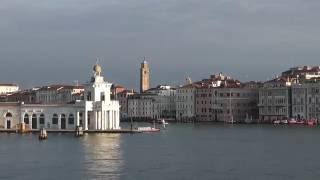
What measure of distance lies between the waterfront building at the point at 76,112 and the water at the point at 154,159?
742 centimetres

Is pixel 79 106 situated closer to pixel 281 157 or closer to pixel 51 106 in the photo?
pixel 51 106

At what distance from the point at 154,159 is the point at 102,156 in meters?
2.30

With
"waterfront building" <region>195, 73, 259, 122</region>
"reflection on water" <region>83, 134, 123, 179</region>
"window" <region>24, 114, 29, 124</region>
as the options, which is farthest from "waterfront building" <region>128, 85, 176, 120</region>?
"reflection on water" <region>83, 134, 123, 179</region>

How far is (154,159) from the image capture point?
107 ft

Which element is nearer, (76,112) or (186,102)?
(76,112)

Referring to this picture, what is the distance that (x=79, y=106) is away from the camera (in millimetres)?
53781

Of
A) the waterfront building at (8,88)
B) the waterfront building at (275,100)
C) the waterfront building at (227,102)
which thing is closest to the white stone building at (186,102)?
the waterfront building at (227,102)

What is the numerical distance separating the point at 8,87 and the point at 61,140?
8389 centimetres

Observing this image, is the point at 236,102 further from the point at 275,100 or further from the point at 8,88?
the point at 8,88

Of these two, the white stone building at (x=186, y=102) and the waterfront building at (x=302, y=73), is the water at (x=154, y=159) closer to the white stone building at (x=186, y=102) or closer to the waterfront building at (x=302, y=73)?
the waterfront building at (x=302, y=73)

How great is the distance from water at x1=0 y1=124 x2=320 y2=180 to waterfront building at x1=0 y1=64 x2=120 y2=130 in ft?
24.4

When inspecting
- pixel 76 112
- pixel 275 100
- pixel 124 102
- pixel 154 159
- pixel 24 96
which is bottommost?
pixel 154 159

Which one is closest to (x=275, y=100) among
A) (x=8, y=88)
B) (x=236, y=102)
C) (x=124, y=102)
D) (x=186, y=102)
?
(x=236, y=102)

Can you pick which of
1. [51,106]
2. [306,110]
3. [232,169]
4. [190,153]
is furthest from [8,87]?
[232,169]
